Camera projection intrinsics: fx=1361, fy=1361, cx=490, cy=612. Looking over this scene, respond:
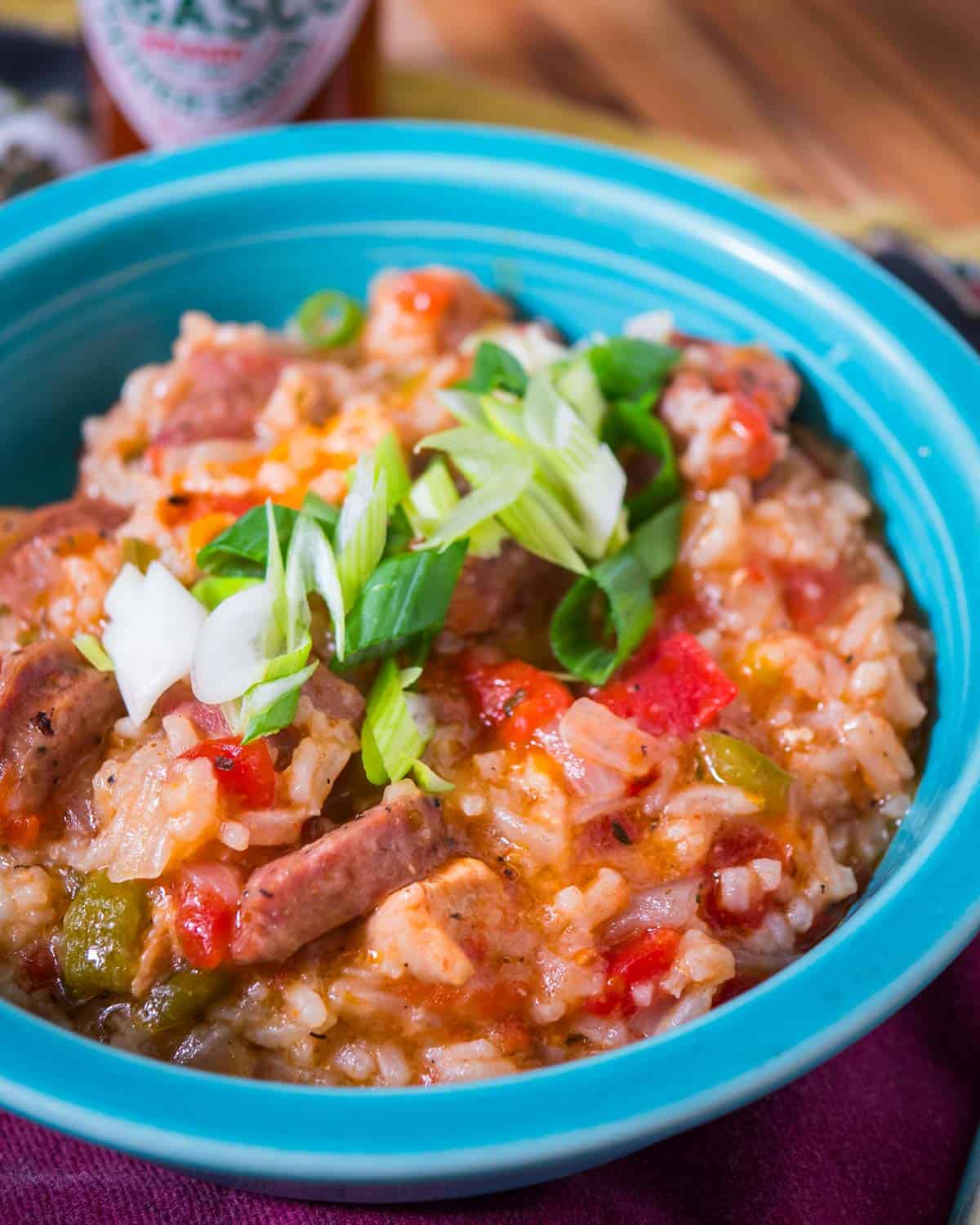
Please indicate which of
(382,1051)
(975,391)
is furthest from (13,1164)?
(975,391)

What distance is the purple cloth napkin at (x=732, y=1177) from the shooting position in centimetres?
260

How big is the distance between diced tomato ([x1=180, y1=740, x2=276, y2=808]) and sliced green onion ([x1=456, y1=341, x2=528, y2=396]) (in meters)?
1.21

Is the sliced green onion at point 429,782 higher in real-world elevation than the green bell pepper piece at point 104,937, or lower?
higher

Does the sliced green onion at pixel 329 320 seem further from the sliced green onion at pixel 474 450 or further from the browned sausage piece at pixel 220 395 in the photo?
the sliced green onion at pixel 474 450

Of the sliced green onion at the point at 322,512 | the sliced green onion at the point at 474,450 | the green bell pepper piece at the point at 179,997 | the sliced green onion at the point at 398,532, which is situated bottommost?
the green bell pepper piece at the point at 179,997

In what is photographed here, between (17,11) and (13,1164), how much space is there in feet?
15.5

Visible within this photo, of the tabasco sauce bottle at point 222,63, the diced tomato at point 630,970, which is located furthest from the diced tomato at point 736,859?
the tabasco sauce bottle at point 222,63

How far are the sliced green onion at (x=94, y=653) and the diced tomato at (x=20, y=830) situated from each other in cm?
34

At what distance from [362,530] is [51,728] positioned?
0.76 meters

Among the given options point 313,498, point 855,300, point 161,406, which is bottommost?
point 161,406

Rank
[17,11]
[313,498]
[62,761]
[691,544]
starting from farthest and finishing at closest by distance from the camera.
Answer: [17,11] < [691,544] < [313,498] < [62,761]

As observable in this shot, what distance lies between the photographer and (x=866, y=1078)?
2924mm

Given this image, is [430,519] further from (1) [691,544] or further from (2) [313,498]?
(1) [691,544]

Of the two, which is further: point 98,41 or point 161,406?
point 98,41
